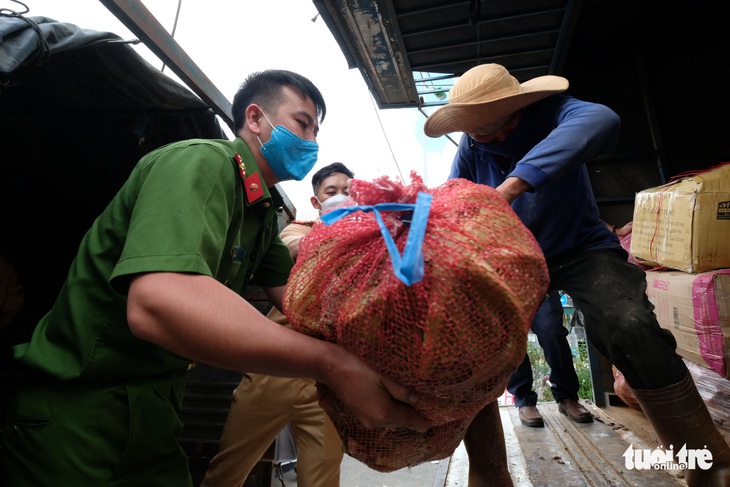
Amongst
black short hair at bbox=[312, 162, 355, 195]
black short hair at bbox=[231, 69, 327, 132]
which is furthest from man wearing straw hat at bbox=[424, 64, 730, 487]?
black short hair at bbox=[312, 162, 355, 195]

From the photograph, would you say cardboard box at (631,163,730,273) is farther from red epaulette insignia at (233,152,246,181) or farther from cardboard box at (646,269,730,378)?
red epaulette insignia at (233,152,246,181)

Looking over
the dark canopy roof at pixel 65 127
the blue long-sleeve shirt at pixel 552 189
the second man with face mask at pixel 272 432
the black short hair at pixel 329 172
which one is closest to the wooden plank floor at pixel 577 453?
the second man with face mask at pixel 272 432

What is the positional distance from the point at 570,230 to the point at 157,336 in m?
1.91

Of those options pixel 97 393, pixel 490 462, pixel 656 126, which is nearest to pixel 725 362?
pixel 490 462

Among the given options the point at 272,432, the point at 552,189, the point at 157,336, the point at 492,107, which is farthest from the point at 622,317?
the point at 272,432

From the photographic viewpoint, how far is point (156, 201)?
3.28 ft

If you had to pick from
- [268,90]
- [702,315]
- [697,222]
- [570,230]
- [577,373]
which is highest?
[268,90]

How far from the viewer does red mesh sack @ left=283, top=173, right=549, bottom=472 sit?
81 cm

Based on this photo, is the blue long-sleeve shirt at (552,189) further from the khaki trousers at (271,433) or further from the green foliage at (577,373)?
the green foliage at (577,373)

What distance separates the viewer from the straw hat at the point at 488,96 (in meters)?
1.79

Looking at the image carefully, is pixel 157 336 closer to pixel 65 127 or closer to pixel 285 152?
pixel 285 152

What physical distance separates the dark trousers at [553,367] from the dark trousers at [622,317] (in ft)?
3.84

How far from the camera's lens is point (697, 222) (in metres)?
2.38

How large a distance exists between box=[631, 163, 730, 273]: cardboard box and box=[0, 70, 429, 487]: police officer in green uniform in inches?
93.8
